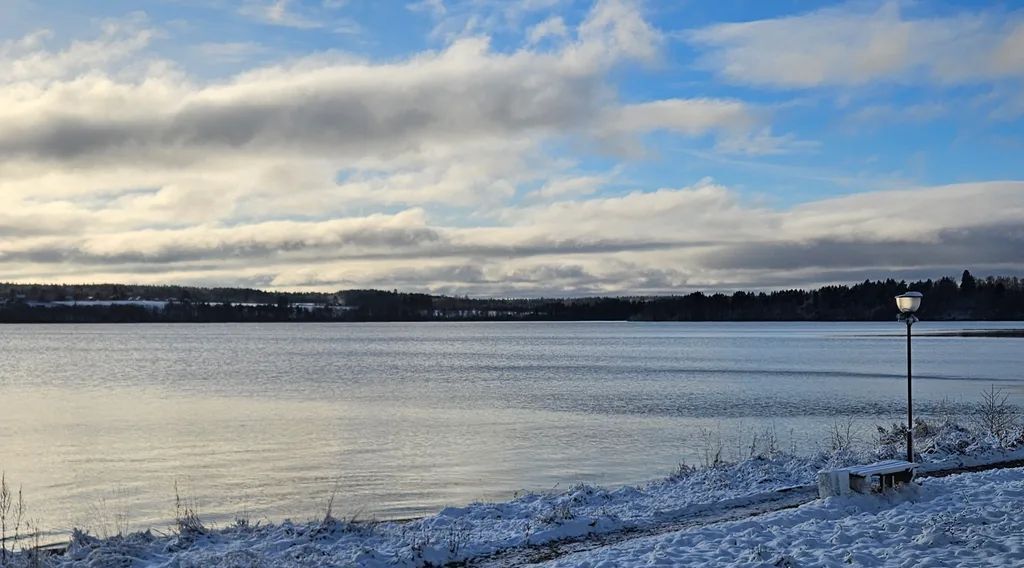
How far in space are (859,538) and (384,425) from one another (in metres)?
19.5

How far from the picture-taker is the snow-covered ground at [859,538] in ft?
30.6

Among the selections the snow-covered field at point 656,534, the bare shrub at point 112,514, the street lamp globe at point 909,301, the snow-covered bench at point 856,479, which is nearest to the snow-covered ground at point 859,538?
the snow-covered field at point 656,534

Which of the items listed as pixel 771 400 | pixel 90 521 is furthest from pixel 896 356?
pixel 90 521

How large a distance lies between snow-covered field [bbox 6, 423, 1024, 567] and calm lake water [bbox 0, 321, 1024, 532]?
396cm

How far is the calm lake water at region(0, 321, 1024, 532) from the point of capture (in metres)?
17.9

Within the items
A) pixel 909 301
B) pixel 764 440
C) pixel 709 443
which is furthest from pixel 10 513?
pixel 764 440

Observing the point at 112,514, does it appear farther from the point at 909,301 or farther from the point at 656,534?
the point at 909,301

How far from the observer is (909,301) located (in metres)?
15.6

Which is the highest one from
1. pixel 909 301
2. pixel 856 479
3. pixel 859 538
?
pixel 909 301

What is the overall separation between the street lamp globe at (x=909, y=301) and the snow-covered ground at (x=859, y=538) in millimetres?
3935

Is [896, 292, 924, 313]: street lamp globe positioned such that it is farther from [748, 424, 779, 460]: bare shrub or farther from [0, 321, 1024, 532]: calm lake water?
[0, 321, 1024, 532]: calm lake water

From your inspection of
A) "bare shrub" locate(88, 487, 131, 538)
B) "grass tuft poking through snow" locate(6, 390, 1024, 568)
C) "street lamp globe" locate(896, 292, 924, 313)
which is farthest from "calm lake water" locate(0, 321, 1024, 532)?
"street lamp globe" locate(896, 292, 924, 313)

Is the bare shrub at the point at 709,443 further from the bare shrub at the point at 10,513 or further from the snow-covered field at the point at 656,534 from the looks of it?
the bare shrub at the point at 10,513

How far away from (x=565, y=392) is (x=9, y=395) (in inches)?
881
